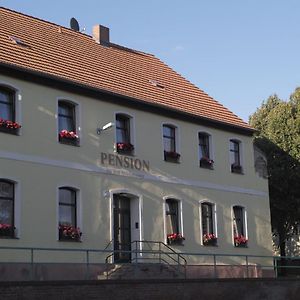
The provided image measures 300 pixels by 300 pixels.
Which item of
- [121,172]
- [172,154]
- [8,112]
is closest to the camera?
[8,112]

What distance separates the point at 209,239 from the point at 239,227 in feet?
8.41

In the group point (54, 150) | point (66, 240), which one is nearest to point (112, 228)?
point (66, 240)

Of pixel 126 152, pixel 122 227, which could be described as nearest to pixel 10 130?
pixel 126 152

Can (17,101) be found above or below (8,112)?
above

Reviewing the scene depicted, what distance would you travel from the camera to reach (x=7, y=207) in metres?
19.9

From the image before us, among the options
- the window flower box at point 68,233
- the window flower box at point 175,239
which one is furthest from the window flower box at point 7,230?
the window flower box at point 175,239

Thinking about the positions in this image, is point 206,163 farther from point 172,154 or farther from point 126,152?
point 126,152

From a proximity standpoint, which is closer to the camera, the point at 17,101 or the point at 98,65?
the point at 17,101

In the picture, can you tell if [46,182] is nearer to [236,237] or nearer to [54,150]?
[54,150]

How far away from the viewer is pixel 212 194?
90.2ft

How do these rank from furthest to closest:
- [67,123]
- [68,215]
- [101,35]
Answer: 1. [101,35]
2. [67,123]
3. [68,215]

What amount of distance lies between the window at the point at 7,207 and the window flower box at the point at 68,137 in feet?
8.73

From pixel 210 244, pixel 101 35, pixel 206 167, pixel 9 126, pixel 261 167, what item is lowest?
pixel 210 244

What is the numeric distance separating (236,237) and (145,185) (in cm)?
591
